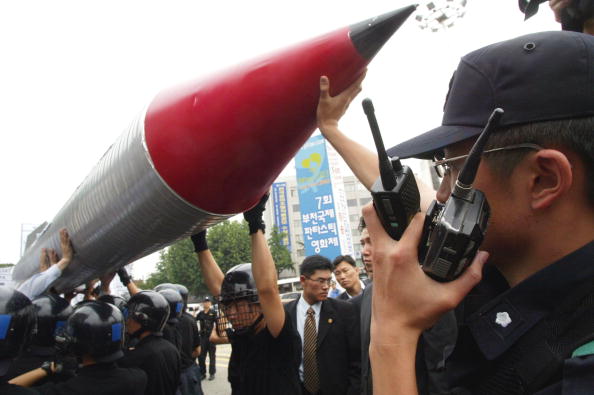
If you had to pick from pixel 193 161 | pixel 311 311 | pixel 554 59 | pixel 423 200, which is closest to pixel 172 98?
pixel 193 161

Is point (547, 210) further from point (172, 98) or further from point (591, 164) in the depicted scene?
point (172, 98)

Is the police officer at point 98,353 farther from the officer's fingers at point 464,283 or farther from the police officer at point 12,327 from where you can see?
the officer's fingers at point 464,283

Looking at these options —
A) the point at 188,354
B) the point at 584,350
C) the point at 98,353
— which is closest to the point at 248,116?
the point at 584,350

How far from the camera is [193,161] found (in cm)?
191

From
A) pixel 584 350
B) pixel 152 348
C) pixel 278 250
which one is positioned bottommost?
pixel 278 250

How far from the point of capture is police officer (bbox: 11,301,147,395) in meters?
2.57

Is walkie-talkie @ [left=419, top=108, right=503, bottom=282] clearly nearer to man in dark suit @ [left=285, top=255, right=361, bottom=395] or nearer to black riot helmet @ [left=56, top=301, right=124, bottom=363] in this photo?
black riot helmet @ [left=56, top=301, right=124, bottom=363]

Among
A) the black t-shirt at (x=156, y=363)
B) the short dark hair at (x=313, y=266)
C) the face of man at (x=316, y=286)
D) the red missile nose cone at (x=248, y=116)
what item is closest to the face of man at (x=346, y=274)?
the short dark hair at (x=313, y=266)

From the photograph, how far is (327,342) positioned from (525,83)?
3103 millimetres

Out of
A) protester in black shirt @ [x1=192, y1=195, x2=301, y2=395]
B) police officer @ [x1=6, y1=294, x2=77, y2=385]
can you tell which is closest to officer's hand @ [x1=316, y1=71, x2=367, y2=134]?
protester in black shirt @ [x1=192, y1=195, x2=301, y2=395]

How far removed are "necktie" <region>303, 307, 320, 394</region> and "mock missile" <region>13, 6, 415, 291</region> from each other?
1801 mm

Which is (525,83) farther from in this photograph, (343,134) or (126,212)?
(126,212)

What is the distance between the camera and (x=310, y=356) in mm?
3602

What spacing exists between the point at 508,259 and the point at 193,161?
1.38 metres
